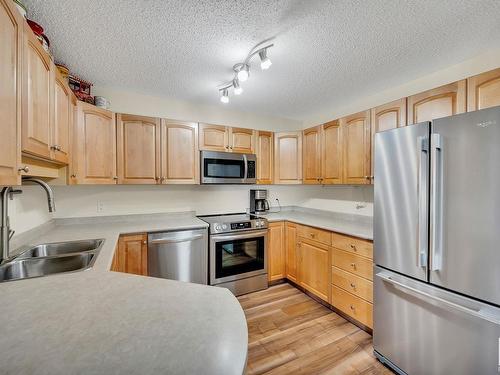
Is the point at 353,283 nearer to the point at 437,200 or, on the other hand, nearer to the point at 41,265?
the point at 437,200


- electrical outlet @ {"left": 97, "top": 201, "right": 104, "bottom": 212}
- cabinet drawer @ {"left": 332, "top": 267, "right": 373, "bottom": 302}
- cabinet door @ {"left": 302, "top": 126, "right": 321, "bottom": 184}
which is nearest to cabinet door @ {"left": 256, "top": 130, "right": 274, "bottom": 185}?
cabinet door @ {"left": 302, "top": 126, "right": 321, "bottom": 184}

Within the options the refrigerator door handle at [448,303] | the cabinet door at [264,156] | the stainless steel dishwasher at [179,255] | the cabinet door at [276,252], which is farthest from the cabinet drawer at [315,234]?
the stainless steel dishwasher at [179,255]

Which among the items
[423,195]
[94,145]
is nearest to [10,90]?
[94,145]

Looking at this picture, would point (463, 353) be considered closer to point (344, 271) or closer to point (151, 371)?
point (344, 271)

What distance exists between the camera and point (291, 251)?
9.68 feet

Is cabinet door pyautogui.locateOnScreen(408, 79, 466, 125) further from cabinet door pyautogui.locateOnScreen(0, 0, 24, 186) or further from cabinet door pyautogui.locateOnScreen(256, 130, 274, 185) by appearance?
cabinet door pyautogui.locateOnScreen(0, 0, 24, 186)

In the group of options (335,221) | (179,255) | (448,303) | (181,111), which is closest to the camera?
(448,303)

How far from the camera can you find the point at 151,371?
1.60ft

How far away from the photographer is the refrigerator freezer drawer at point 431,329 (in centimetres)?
120

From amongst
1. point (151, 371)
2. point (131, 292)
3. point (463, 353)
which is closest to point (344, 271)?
point (463, 353)

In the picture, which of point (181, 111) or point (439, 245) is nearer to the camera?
point (439, 245)

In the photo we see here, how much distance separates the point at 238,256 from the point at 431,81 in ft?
8.93

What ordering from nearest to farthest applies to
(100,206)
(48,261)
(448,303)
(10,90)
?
(10,90), (448,303), (48,261), (100,206)

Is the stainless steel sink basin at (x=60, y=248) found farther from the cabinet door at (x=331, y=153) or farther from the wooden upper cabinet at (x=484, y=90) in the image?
the wooden upper cabinet at (x=484, y=90)
